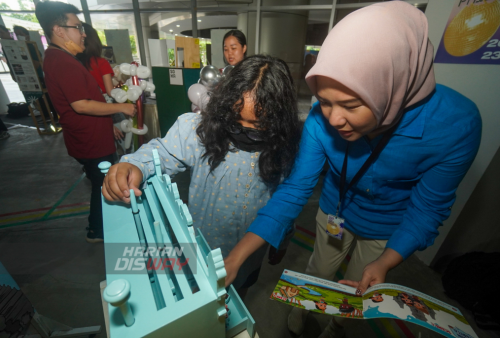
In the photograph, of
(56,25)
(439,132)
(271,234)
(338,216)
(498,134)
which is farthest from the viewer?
(498,134)

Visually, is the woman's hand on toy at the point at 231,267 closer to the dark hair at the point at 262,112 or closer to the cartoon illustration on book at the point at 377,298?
the dark hair at the point at 262,112

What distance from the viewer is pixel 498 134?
1.82m

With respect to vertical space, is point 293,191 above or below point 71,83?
below

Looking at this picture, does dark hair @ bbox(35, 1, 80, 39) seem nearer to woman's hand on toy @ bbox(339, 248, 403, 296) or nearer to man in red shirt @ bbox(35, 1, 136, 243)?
man in red shirt @ bbox(35, 1, 136, 243)

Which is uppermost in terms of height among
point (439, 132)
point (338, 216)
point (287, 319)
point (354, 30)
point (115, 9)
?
point (115, 9)

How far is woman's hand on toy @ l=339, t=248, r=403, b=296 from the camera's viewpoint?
94 centimetres

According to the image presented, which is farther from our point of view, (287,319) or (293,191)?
(287,319)

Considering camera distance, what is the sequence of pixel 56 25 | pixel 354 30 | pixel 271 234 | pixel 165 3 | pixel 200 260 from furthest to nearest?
pixel 165 3 → pixel 56 25 → pixel 271 234 → pixel 354 30 → pixel 200 260

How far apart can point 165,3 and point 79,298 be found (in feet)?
24.3

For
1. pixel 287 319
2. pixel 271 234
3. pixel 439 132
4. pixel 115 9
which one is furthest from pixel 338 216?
pixel 115 9

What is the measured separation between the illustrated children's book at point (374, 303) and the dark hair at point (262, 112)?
478 mm

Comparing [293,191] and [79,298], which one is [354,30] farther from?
[79,298]

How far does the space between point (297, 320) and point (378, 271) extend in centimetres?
106

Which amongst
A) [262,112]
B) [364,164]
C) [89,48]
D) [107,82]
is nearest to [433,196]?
[364,164]
